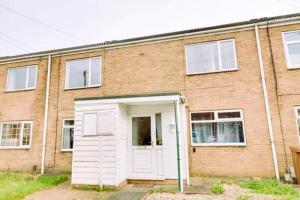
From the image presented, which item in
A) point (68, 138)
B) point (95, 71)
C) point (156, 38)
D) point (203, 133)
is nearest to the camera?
point (203, 133)

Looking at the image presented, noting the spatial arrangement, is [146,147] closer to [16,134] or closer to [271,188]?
[271,188]

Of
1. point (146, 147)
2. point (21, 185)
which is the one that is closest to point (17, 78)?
point (21, 185)

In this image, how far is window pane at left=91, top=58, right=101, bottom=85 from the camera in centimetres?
1097

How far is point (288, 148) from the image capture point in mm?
7914

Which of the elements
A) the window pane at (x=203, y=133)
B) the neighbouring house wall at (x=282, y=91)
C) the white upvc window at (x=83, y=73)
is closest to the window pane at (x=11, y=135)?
the white upvc window at (x=83, y=73)

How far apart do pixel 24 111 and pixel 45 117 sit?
1506mm

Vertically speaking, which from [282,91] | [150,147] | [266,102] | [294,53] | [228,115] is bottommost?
[150,147]

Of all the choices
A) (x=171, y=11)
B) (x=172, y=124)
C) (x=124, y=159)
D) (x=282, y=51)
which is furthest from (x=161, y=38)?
(x=124, y=159)

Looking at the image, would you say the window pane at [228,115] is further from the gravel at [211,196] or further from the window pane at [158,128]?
the gravel at [211,196]

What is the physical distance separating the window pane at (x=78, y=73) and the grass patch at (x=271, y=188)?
886 centimetres

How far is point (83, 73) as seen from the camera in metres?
11.3

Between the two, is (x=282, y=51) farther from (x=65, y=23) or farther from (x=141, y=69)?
(x=65, y=23)

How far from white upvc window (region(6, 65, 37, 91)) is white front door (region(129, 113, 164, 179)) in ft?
23.8

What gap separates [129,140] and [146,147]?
0.73m
